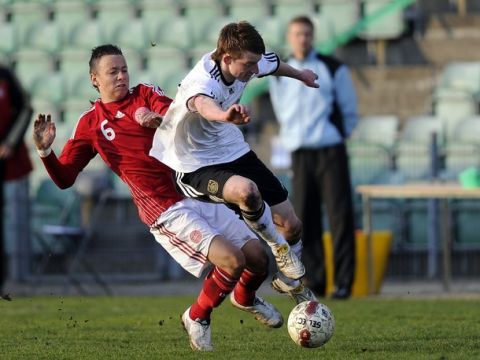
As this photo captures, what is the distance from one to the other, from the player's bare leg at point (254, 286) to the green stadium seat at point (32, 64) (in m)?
10.8

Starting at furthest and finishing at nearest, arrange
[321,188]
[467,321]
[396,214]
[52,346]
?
[396,214], [321,188], [467,321], [52,346]

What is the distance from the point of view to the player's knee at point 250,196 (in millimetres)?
7363

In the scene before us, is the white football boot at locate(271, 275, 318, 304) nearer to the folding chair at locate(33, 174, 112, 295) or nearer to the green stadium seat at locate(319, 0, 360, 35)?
the folding chair at locate(33, 174, 112, 295)

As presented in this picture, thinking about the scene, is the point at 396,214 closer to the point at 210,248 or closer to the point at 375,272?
the point at 375,272

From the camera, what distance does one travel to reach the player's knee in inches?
290

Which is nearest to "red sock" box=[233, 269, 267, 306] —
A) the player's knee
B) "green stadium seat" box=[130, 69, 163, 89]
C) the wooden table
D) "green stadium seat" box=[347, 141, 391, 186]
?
the player's knee

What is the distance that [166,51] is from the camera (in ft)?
57.8

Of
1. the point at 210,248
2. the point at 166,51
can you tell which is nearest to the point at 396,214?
the point at 166,51

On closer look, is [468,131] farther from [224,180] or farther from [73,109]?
[224,180]

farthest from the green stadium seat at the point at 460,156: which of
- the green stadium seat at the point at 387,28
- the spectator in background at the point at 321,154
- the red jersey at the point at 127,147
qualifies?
the red jersey at the point at 127,147

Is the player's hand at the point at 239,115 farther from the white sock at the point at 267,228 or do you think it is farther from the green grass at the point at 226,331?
the green grass at the point at 226,331

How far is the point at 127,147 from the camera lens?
7961 mm

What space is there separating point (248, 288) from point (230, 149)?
880 millimetres

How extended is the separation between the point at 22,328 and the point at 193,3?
9.36 metres
